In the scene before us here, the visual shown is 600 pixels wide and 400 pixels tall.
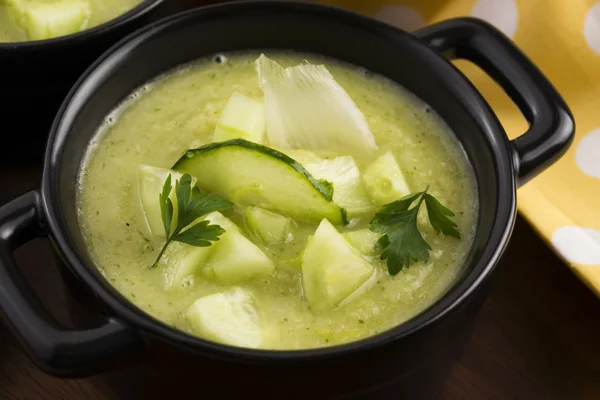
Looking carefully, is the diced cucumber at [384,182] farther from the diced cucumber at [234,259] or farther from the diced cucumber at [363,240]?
the diced cucumber at [234,259]

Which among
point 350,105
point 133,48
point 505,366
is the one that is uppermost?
point 133,48

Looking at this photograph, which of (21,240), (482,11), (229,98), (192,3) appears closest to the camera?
(21,240)

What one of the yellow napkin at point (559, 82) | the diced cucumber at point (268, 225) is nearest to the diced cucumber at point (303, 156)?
the diced cucumber at point (268, 225)

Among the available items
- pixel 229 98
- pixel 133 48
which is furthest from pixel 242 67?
pixel 133 48

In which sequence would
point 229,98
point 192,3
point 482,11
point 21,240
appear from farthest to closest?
point 482,11 < point 192,3 < point 229,98 < point 21,240

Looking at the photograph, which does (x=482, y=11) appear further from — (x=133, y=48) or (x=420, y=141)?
(x=133, y=48)

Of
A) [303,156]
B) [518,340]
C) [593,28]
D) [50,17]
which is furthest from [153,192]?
[593,28]
